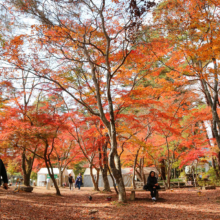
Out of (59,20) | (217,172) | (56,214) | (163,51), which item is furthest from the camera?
(217,172)

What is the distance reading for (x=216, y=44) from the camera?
6.68m

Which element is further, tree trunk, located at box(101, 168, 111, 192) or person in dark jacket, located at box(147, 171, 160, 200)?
tree trunk, located at box(101, 168, 111, 192)

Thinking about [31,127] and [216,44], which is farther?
[31,127]

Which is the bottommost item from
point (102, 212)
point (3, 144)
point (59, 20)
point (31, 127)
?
point (102, 212)

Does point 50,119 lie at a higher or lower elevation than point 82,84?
lower

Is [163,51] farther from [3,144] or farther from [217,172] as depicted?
[217,172]

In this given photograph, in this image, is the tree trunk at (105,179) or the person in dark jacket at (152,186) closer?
the person in dark jacket at (152,186)

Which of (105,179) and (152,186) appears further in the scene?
(105,179)

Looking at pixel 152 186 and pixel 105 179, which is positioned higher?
pixel 152 186

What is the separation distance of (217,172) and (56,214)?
45.6 feet

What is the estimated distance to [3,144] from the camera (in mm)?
10062

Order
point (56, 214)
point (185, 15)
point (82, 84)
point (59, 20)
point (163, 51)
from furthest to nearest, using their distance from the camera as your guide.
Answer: point (82, 84) < point (163, 51) < point (185, 15) < point (59, 20) < point (56, 214)

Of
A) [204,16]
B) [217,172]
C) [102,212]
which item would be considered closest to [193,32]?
[204,16]

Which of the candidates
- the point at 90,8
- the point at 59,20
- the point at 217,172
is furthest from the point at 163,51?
the point at 217,172
